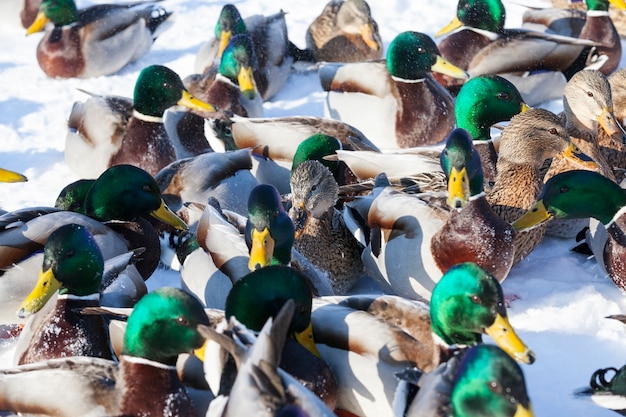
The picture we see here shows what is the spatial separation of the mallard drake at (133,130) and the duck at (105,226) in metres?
0.88

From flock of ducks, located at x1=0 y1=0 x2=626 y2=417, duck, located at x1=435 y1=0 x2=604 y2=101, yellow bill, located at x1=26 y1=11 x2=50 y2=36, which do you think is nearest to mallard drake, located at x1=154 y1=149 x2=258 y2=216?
flock of ducks, located at x1=0 y1=0 x2=626 y2=417

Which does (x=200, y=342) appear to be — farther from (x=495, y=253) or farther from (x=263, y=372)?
(x=495, y=253)

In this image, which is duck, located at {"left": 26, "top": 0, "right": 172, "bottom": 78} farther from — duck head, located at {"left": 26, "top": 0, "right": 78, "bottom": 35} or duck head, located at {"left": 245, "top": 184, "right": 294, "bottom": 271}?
duck head, located at {"left": 245, "top": 184, "right": 294, "bottom": 271}

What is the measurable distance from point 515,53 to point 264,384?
188 inches

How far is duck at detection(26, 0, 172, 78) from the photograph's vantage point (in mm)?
7852

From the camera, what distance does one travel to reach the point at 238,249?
178 inches

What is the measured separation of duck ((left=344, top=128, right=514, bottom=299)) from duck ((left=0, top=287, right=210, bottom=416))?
4.75ft

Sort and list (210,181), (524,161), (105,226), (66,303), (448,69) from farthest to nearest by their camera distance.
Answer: (448,69) → (210,181) → (524,161) → (105,226) → (66,303)

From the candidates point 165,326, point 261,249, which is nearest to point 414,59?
point 261,249

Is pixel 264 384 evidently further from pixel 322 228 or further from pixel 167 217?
pixel 167 217

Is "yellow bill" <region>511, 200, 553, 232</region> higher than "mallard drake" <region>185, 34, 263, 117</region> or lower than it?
lower

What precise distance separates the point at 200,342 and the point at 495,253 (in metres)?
1.60

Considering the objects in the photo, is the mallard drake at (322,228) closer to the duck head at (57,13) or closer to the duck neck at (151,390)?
the duck neck at (151,390)

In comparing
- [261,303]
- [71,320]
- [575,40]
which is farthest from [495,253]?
[575,40]
